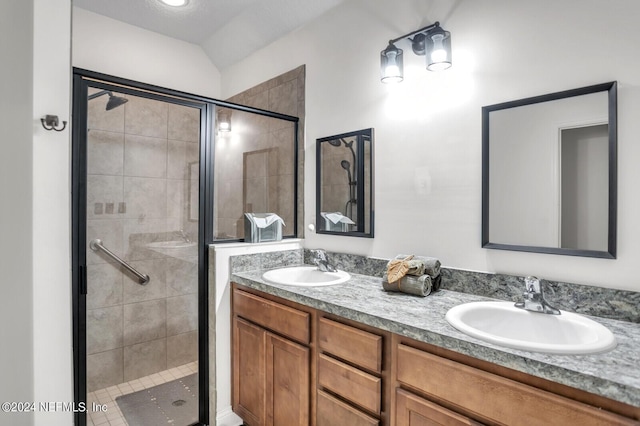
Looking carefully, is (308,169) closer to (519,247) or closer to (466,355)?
Answer: (519,247)

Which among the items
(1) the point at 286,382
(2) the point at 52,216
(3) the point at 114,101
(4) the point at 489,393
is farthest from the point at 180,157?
(4) the point at 489,393

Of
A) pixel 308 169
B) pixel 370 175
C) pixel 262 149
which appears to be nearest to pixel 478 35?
pixel 370 175

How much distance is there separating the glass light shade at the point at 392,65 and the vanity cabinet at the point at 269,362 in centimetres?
128

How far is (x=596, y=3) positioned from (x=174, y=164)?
2109 mm

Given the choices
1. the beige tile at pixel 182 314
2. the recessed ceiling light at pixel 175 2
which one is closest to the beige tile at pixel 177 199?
the beige tile at pixel 182 314

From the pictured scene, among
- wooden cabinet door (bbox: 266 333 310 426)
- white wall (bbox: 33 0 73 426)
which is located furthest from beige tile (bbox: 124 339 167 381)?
wooden cabinet door (bbox: 266 333 310 426)

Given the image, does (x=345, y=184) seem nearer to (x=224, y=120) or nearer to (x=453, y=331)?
(x=224, y=120)

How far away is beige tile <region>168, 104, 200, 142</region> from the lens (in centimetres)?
195

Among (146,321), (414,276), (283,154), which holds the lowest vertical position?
(146,321)

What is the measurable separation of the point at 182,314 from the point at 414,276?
4.66ft

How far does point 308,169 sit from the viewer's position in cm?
236

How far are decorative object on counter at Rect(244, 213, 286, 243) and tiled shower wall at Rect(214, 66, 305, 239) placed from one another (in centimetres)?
5

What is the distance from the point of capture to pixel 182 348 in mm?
2055

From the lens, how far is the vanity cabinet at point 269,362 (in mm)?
1528
